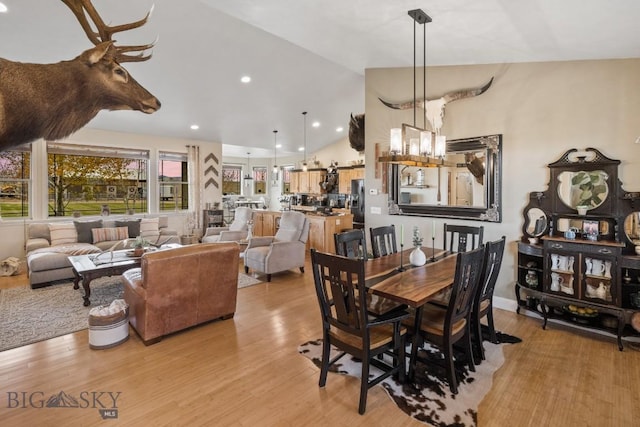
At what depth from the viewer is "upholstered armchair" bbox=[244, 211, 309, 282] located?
512 cm

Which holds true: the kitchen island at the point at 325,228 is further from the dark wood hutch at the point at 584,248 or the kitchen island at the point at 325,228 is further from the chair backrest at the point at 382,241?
the dark wood hutch at the point at 584,248

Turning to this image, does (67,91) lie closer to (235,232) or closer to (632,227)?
(235,232)

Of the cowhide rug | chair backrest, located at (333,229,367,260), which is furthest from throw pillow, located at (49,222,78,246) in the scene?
chair backrest, located at (333,229,367,260)

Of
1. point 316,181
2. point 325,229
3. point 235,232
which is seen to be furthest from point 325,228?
point 316,181

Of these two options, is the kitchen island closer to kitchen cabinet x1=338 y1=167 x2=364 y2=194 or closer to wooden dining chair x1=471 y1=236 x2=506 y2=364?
kitchen cabinet x1=338 y1=167 x2=364 y2=194

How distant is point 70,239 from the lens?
5727 mm

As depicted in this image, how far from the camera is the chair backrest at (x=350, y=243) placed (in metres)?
2.98

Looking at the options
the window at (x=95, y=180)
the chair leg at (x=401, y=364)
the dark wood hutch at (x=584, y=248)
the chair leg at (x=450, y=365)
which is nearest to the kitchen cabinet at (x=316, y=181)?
the window at (x=95, y=180)

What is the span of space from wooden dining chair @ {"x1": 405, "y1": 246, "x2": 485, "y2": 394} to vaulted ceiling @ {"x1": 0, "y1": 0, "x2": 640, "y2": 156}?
2.01 metres

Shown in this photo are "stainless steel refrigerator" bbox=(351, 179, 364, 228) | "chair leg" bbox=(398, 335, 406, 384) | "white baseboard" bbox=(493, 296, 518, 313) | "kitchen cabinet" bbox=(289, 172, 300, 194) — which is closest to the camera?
"chair leg" bbox=(398, 335, 406, 384)

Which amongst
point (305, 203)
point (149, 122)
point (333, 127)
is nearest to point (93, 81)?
point (149, 122)

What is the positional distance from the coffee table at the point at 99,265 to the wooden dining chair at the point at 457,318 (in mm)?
3732

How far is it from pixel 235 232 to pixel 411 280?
4751 mm

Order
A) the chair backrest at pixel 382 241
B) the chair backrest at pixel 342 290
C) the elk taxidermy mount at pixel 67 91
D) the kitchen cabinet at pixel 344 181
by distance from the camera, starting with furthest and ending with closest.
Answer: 1. the kitchen cabinet at pixel 344 181
2. the chair backrest at pixel 382 241
3. the chair backrest at pixel 342 290
4. the elk taxidermy mount at pixel 67 91
